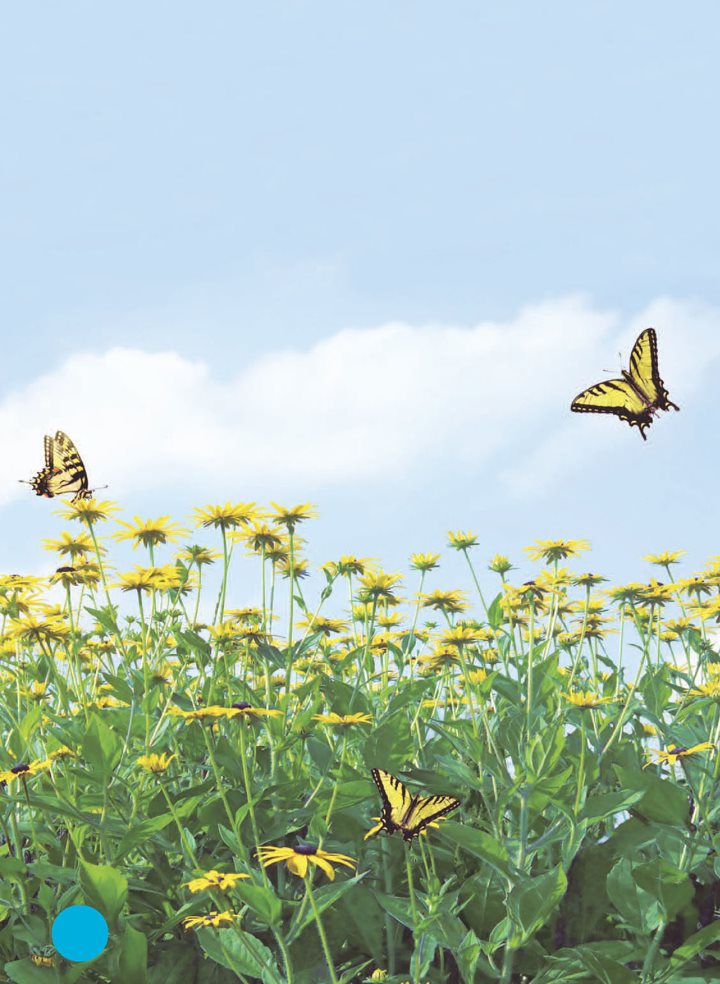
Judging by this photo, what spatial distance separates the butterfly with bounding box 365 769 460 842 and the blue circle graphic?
3.71 ft

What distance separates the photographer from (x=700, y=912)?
3.93 m

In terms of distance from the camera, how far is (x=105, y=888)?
3256mm

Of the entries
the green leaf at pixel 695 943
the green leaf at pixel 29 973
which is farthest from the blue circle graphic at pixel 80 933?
the green leaf at pixel 695 943

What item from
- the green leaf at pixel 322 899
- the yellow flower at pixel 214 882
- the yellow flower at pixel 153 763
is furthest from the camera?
the yellow flower at pixel 153 763

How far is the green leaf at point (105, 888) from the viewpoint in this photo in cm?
323

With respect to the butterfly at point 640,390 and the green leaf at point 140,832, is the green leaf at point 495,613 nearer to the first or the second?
the butterfly at point 640,390

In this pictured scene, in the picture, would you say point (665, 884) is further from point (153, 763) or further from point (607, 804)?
point (153, 763)

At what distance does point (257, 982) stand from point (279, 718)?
96 centimetres

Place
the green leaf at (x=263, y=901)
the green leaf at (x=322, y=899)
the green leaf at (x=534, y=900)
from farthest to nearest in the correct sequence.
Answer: the green leaf at (x=534, y=900) → the green leaf at (x=322, y=899) → the green leaf at (x=263, y=901)

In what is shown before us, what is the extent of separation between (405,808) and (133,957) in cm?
124

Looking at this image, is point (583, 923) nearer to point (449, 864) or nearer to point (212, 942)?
point (449, 864)

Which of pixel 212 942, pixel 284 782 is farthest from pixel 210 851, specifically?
pixel 212 942

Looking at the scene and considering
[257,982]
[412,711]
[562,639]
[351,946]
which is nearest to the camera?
[257,982]

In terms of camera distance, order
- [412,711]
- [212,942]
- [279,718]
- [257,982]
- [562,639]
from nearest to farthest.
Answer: [212,942] < [257,982] < [279,718] < [412,711] < [562,639]
